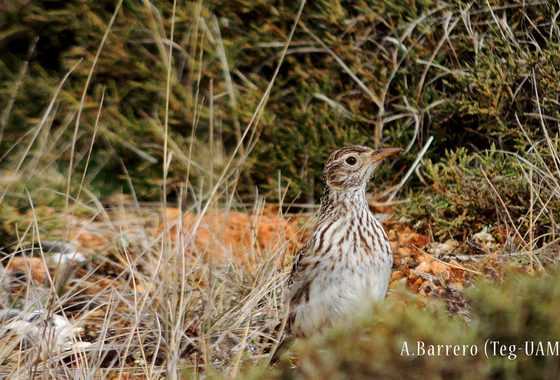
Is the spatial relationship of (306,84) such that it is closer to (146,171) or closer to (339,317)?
(146,171)

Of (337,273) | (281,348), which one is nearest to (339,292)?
(337,273)

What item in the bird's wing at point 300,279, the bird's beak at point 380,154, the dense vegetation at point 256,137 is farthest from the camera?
the bird's beak at point 380,154

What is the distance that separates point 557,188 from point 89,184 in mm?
3898

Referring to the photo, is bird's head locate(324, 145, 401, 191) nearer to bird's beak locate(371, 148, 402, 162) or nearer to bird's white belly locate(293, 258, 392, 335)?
bird's beak locate(371, 148, 402, 162)

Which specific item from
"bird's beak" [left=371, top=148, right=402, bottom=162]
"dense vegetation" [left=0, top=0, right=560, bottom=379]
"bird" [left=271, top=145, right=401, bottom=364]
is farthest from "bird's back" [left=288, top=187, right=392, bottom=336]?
"bird's beak" [left=371, top=148, right=402, bottom=162]

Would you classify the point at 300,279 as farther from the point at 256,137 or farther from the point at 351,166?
the point at 256,137

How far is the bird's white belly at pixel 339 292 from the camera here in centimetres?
453

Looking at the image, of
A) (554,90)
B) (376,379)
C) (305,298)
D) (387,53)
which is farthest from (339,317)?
(387,53)

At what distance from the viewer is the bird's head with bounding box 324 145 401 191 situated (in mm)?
5109

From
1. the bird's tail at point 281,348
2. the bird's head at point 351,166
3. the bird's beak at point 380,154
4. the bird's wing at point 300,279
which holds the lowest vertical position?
the bird's tail at point 281,348

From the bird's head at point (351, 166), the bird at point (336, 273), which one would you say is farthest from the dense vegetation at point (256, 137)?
the bird's head at point (351, 166)

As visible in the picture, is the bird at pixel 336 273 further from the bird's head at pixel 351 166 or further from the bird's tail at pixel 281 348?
the bird's head at pixel 351 166

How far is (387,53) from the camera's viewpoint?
7102 mm

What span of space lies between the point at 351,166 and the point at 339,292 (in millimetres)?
794
